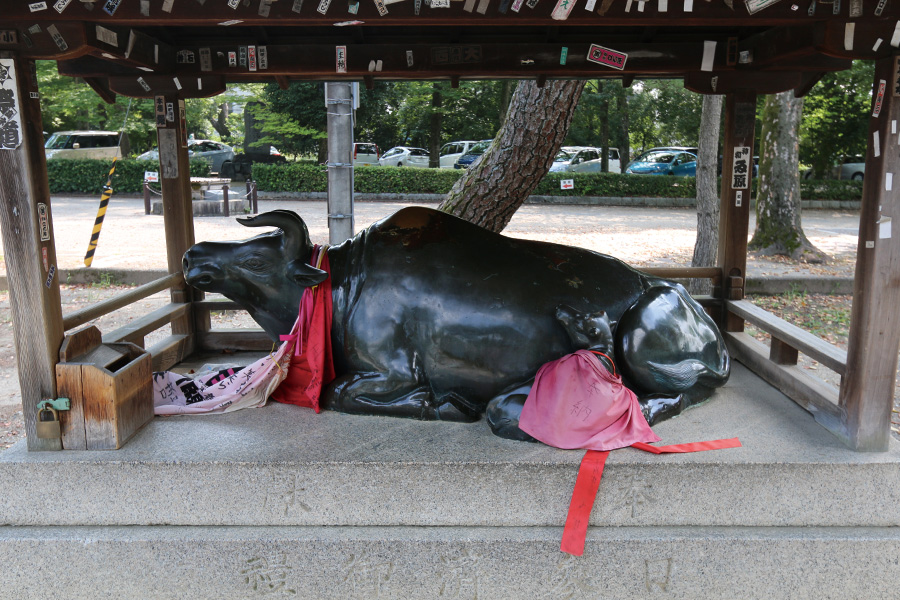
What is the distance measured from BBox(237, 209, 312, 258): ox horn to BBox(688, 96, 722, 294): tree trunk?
20.0 feet

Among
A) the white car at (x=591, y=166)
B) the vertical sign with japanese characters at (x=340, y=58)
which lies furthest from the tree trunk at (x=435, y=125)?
the vertical sign with japanese characters at (x=340, y=58)

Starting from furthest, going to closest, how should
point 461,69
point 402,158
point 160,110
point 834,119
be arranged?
point 402,158, point 834,119, point 160,110, point 461,69

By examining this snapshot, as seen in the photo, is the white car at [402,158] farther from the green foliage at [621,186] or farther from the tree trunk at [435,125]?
the green foliage at [621,186]

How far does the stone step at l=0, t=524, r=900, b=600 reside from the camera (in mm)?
3209

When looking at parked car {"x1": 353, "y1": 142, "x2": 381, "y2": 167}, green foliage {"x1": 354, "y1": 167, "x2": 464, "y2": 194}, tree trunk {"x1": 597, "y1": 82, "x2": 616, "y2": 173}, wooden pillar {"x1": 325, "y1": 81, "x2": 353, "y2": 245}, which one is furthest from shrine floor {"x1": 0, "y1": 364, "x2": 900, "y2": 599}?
parked car {"x1": 353, "y1": 142, "x2": 381, "y2": 167}

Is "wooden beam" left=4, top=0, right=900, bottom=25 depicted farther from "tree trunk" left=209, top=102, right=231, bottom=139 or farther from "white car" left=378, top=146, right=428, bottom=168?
Answer: "tree trunk" left=209, top=102, right=231, bottom=139

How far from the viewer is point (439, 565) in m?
3.22

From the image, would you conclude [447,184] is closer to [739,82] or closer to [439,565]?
[739,82]

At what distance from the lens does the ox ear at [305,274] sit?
3.74 metres

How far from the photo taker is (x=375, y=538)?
321 centimetres

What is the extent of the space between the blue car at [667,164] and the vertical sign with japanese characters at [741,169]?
19938mm

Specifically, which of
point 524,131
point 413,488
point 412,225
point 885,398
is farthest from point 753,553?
point 524,131

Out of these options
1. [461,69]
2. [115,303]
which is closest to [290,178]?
[461,69]

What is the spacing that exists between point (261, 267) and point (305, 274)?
11.9 inches
